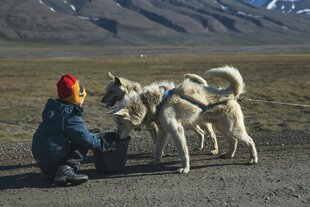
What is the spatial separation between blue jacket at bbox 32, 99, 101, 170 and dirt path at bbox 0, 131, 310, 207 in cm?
50

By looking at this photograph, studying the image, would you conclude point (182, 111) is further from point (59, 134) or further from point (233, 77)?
point (59, 134)

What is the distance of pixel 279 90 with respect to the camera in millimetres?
25266

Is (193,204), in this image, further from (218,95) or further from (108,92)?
(108,92)

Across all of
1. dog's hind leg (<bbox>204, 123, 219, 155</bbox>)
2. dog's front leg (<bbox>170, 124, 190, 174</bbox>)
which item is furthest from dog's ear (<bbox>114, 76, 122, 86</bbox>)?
dog's front leg (<bbox>170, 124, 190, 174</bbox>)

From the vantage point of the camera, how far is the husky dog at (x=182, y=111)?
27.7 ft

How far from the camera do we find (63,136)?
25.5 ft

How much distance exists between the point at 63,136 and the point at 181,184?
1922mm

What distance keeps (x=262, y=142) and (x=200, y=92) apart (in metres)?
3.05

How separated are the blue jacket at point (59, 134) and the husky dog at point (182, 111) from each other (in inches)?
31.0

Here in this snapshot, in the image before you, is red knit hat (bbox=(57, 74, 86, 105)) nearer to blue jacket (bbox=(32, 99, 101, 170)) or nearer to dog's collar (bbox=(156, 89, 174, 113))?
blue jacket (bbox=(32, 99, 101, 170))

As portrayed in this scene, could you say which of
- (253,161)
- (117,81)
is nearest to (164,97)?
(253,161)

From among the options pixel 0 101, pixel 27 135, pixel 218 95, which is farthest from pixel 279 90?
pixel 218 95

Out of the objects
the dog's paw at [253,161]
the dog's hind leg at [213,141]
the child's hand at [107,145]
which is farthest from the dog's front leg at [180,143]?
the dog's hind leg at [213,141]

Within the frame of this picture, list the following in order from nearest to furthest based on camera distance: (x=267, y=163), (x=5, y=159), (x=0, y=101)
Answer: (x=267, y=163) → (x=5, y=159) → (x=0, y=101)
